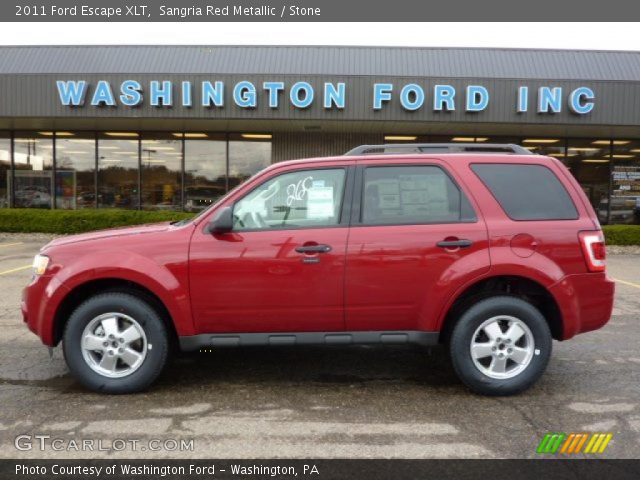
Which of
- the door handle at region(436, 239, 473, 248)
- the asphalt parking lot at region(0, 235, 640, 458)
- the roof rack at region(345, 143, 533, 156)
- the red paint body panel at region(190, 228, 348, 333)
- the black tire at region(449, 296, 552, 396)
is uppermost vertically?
the roof rack at region(345, 143, 533, 156)

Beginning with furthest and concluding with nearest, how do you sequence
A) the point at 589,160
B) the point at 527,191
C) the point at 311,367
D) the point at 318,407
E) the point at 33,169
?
the point at 33,169 < the point at 589,160 < the point at 311,367 < the point at 527,191 < the point at 318,407

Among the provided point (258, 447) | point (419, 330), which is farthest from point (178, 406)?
point (419, 330)

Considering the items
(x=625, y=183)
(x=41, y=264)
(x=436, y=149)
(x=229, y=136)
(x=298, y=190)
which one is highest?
(x=229, y=136)

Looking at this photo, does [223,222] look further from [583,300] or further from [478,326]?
[583,300]

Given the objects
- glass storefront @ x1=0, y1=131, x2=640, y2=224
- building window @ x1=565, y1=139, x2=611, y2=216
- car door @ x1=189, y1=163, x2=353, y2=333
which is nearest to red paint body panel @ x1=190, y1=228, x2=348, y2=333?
car door @ x1=189, y1=163, x2=353, y2=333

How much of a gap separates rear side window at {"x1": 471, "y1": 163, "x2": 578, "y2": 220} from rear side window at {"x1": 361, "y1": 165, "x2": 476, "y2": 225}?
284 millimetres

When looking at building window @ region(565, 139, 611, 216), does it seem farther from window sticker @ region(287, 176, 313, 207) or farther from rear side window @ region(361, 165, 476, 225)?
window sticker @ region(287, 176, 313, 207)

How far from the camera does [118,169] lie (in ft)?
60.3

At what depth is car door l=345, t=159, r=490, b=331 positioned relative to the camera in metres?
4.09

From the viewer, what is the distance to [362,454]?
3256 mm

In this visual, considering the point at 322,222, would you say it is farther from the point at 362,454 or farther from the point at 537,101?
the point at 537,101

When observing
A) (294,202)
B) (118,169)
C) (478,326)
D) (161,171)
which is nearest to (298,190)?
(294,202)

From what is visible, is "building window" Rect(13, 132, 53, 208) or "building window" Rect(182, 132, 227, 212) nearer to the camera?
"building window" Rect(182, 132, 227, 212)

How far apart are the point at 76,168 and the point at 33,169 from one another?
1590 mm
